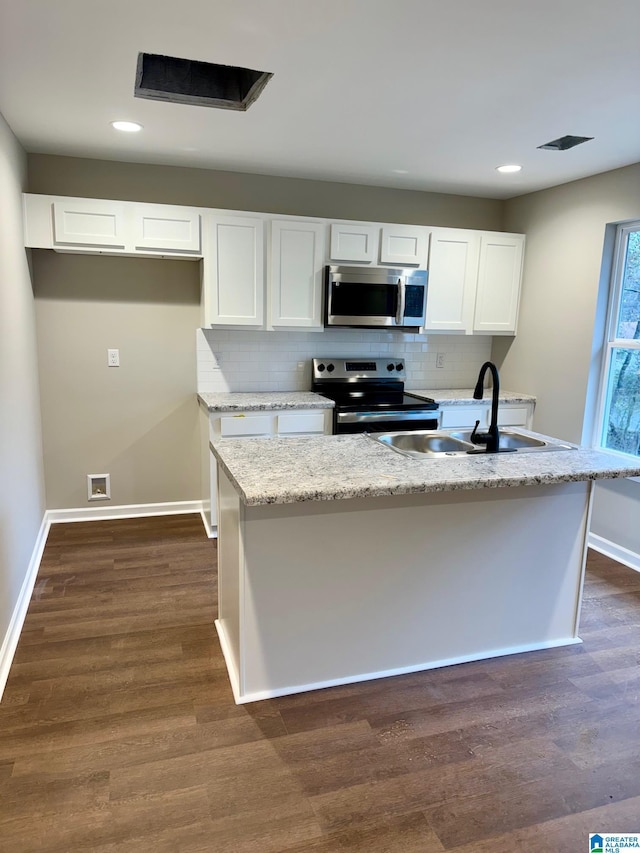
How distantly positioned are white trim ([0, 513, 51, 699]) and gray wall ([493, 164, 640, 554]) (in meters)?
3.46

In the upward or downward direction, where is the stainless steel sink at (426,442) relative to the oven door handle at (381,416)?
upward

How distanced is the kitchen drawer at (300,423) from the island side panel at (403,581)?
1.63m

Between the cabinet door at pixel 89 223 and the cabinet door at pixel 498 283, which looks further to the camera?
the cabinet door at pixel 498 283

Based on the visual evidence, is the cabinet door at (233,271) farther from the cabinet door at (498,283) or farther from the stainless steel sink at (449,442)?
the cabinet door at (498,283)

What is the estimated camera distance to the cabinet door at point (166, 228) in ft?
11.5

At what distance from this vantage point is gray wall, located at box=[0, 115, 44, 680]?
2.51 metres

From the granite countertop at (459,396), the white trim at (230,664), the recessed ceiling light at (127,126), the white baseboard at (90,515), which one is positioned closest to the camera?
the white trim at (230,664)

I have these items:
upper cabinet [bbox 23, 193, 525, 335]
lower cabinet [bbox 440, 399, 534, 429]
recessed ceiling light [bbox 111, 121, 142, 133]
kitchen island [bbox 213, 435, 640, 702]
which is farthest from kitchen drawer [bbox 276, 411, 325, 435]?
recessed ceiling light [bbox 111, 121, 142, 133]

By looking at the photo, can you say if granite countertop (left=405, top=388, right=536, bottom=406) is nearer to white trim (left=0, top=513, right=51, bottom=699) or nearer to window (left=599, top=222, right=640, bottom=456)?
window (left=599, top=222, right=640, bottom=456)

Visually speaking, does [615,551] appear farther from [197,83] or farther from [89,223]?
[89,223]

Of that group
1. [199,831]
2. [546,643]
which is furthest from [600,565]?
[199,831]

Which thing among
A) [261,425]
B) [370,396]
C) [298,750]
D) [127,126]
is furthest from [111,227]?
[298,750]

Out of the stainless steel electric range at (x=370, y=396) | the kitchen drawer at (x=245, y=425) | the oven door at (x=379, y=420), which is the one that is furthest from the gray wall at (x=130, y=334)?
the oven door at (x=379, y=420)

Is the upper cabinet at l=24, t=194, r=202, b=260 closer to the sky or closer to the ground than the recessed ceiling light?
closer to the ground
